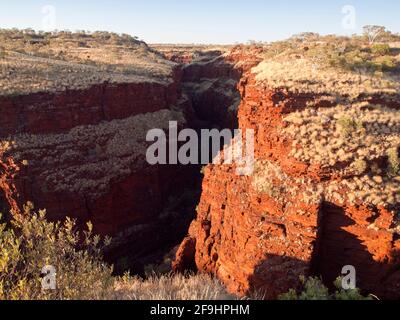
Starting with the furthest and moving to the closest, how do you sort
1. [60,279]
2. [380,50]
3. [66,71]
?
[66,71] → [380,50] → [60,279]

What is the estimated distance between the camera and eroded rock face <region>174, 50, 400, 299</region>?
14672 millimetres

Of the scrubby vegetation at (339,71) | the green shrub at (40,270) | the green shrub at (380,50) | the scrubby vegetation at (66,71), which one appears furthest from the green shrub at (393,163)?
the scrubby vegetation at (66,71)

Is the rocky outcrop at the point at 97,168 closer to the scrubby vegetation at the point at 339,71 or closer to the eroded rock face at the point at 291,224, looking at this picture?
the eroded rock face at the point at 291,224

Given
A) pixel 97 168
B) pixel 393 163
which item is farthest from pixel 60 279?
pixel 97 168

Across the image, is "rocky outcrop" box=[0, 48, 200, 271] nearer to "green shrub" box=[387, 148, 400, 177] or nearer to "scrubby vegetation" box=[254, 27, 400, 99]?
"scrubby vegetation" box=[254, 27, 400, 99]

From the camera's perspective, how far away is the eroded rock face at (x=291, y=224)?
14.7 meters

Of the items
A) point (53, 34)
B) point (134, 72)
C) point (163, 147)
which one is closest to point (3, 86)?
point (163, 147)

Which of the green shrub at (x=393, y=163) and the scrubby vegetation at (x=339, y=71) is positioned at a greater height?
the scrubby vegetation at (x=339, y=71)

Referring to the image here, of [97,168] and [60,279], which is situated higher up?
[60,279]

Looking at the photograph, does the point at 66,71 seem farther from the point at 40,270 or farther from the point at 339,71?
the point at 40,270

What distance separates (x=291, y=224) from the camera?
51.2 feet

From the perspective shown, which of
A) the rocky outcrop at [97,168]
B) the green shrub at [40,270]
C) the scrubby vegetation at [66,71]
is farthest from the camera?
the scrubby vegetation at [66,71]

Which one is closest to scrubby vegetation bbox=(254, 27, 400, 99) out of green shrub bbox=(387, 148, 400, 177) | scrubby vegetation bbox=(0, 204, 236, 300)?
green shrub bbox=(387, 148, 400, 177)

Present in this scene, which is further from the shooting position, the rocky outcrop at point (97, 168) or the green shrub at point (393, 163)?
the rocky outcrop at point (97, 168)
